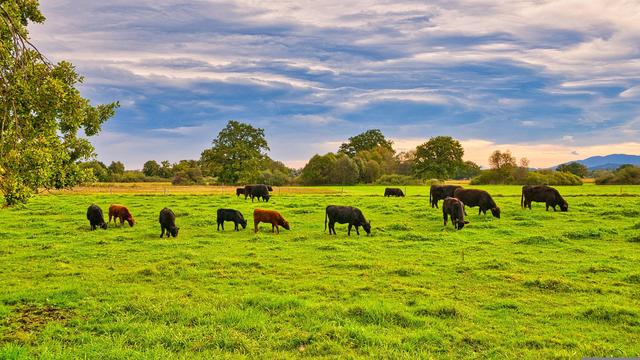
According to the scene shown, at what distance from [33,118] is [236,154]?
71.6 m

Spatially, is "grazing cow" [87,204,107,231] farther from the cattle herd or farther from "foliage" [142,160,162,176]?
"foliage" [142,160,162,176]

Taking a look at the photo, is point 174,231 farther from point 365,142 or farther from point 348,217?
point 365,142

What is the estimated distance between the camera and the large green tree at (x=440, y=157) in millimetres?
89125

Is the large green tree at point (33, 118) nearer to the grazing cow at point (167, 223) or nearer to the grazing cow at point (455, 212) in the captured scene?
the grazing cow at point (167, 223)

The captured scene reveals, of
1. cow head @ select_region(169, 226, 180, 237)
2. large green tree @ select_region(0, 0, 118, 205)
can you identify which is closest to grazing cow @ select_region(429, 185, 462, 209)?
cow head @ select_region(169, 226, 180, 237)

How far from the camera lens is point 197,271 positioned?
13.4 metres

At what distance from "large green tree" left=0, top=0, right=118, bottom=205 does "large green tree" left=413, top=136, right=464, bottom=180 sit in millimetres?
82182

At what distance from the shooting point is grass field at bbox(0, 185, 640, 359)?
7.98 metres

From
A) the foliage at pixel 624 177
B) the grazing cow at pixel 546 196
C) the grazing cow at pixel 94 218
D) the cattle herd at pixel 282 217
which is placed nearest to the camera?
the cattle herd at pixel 282 217

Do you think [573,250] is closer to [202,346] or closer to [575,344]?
[575,344]

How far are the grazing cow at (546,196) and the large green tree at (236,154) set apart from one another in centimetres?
5583

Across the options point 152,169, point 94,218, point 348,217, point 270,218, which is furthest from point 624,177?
point 152,169

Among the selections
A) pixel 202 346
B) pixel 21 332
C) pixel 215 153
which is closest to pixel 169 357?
pixel 202 346

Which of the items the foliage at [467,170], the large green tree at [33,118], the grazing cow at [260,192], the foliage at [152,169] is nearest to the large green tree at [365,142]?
the foliage at [467,170]
